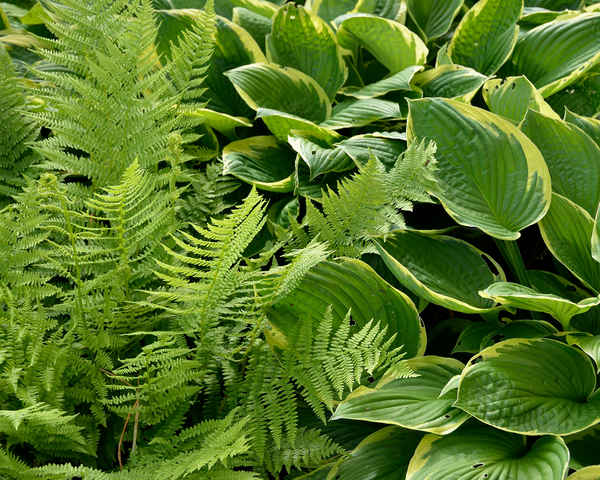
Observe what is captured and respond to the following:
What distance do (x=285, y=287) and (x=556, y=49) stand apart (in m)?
1.11

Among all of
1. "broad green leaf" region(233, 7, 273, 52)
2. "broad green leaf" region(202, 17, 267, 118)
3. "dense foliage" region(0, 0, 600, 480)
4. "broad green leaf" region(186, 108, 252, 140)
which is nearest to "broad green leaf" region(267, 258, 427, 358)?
"dense foliage" region(0, 0, 600, 480)

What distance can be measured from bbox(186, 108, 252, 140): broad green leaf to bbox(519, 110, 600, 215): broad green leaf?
0.67m

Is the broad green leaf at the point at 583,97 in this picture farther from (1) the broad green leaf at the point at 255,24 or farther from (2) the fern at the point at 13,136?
(2) the fern at the point at 13,136

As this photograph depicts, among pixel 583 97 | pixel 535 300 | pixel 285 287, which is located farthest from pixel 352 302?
pixel 583 97

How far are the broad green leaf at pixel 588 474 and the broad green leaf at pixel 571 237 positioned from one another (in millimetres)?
356

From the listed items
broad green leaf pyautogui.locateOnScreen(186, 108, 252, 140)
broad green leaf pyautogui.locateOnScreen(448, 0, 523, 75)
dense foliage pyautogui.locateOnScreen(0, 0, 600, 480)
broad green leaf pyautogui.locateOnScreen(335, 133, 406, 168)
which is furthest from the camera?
broad green leaf pyautogui.locateOnScreen(448, 0, 523, 75)

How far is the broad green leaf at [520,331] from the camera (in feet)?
3.08

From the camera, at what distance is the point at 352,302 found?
0.90 m

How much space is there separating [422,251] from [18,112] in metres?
0.87

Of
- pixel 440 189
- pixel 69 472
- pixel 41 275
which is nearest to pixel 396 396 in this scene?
pixel 440 189

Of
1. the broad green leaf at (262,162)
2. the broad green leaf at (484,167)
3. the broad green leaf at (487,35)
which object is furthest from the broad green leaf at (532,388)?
the broad green leaf at (487,35)

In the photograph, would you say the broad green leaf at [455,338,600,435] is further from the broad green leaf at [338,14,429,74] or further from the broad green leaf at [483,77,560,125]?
the broad green leaf at [338,14,429,74]

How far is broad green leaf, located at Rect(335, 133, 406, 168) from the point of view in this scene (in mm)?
1146

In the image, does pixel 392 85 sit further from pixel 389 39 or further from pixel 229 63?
pixel 229 63
